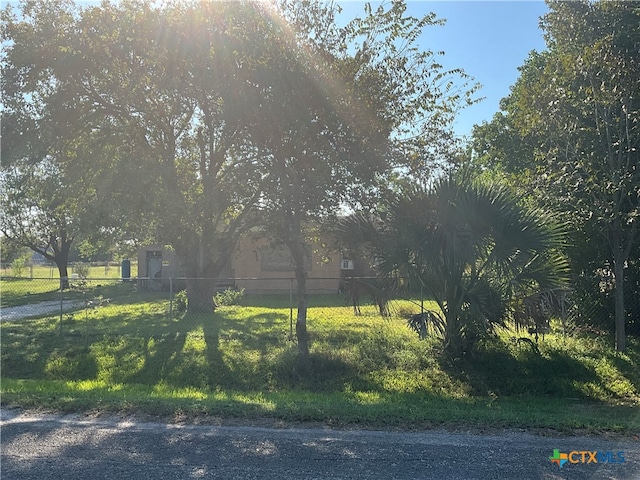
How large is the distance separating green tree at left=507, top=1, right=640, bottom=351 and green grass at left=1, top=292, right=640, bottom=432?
7.75 ft

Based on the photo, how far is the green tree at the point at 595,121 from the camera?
836 cm

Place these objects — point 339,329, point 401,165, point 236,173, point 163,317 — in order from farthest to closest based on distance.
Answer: point 163,317, point 339,329, point 236,173, point 401,165

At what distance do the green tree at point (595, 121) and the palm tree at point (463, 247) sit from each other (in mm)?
979

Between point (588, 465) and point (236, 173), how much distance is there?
6960 millimetres

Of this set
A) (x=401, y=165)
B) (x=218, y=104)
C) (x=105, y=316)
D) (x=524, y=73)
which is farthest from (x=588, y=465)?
(x=524, y=73)

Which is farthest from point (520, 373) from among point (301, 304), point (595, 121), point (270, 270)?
point (270, 270)

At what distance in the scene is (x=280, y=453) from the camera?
4.30 meters

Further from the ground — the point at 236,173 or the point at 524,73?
the point at 524,73

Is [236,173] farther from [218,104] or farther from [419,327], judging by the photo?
[419,327]

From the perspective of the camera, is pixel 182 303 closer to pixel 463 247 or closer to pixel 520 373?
pixel 463 247

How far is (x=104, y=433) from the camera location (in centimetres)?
481

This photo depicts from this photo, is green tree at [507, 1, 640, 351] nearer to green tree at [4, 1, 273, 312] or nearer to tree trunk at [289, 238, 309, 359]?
tree trunk at [289, 238, 309, 359]

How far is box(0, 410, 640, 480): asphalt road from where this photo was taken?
12.8 feet

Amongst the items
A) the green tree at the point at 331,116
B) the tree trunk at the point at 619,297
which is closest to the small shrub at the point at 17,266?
the green tree at the point at 331,116
